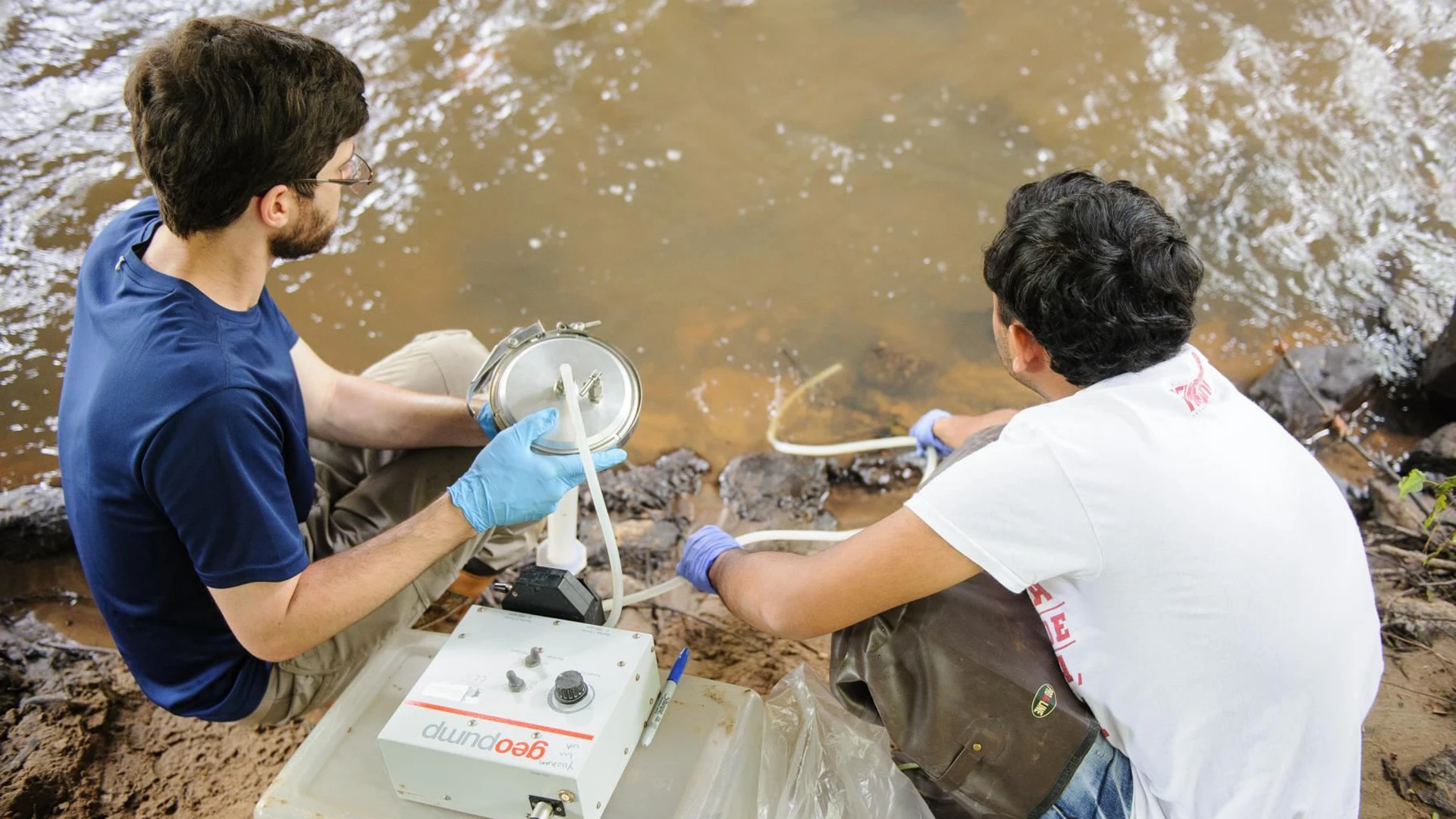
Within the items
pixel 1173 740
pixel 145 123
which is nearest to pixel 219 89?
pixel 145 123

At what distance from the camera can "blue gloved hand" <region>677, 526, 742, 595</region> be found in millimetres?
1941

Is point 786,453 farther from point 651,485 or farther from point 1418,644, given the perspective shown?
point 1418,644

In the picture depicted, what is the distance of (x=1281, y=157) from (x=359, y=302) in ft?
12.8

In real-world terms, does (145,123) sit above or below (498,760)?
above

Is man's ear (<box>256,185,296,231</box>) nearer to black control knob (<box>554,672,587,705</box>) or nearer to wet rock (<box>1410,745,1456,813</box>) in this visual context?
black control knob (<box>554,672,587,705</box>)

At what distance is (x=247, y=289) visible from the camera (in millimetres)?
1783

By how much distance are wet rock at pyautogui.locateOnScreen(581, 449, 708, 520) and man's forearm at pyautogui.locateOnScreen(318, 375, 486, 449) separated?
2.35 ft

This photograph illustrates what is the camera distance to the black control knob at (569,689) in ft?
4.93

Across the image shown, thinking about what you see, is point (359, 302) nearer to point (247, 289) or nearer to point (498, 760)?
point (247, 289)

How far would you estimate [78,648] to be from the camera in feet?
7.98

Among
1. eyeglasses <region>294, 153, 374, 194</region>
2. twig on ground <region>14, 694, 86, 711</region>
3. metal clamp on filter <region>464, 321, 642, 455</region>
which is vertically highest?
eyeglasses <region>294, 153, 374, 194</region>

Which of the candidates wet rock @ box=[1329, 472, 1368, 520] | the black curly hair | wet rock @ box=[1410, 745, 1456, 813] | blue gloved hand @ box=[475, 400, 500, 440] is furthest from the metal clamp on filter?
wet rock @ box=[1329, 472, 1368, 520]

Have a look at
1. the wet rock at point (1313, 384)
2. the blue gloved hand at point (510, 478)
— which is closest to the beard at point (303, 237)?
the blue gloved hand at point (510, 478)

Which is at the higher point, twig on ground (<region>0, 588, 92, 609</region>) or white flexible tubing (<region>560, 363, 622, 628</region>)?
white flexible tubing (<region>560, 363, 622, 628</region>)
